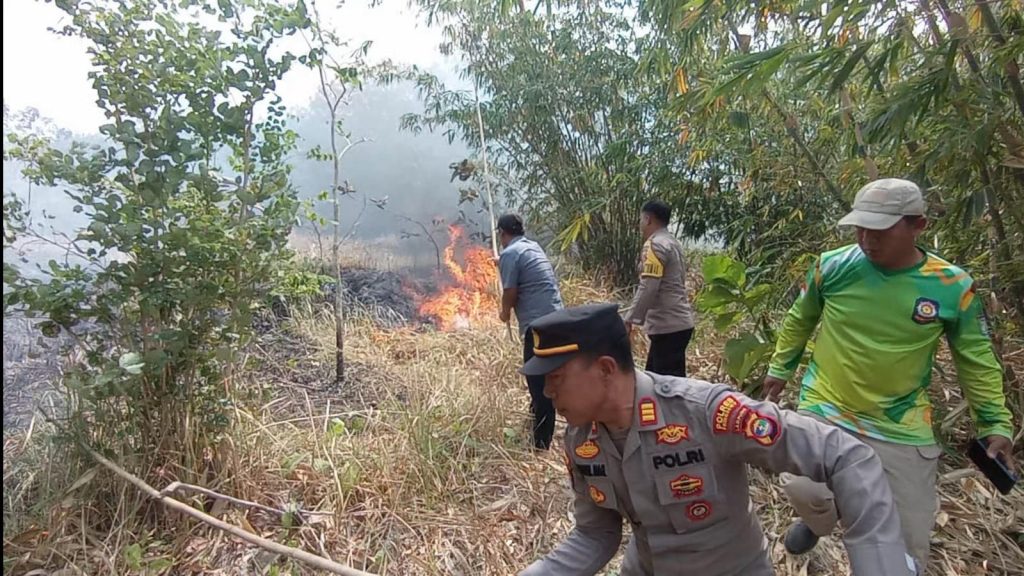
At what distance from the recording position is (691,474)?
1.28 meters

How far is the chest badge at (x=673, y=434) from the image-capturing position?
1291 millimetres

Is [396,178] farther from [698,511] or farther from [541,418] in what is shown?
[698,511]

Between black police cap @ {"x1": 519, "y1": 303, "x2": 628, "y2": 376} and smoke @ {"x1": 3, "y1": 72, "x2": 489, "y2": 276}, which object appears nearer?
black police cap @ {"x1": 519, "y1": 303, "x2": 628, "y2": 376}

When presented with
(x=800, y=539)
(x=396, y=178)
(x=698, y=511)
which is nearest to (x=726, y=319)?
(x=800, y=539)

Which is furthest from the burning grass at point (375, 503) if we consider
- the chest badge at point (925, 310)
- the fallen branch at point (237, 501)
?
the chest badge at point (925, 310)

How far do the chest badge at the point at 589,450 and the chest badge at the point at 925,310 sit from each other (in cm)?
115

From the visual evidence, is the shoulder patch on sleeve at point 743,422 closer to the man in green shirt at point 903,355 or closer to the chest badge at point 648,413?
the chest badge at point 648,413

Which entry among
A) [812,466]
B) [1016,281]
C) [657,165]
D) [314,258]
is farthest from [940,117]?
[314,258]

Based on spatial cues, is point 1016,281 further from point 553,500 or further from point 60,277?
point 60,277

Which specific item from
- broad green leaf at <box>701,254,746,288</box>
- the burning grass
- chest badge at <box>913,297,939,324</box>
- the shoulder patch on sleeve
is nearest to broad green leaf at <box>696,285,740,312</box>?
broad green leaf at <box>701,254,746,288</box>

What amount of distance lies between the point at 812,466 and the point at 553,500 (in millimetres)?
2130

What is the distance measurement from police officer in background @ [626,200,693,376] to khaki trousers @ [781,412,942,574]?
1.91 meters

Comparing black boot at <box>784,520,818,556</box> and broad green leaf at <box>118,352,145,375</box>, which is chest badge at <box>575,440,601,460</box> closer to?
black boot at <box>784,520,818,556</box>

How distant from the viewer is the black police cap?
1251 millimetres
